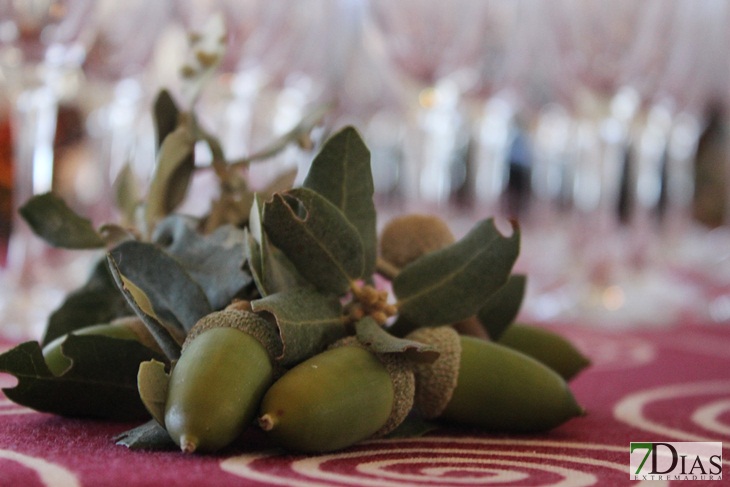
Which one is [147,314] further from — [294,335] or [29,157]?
[29,157]

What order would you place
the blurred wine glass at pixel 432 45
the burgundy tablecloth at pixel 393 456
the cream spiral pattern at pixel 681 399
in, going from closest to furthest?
the burgundy tablecloth at pixel 393 456, the cream spiral pattern at pixel 681 399, the blurred wine glass at pixel 432 45

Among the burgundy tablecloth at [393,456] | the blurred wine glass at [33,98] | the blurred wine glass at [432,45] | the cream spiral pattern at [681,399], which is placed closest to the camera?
the burgundy tablecloth at [393,456]

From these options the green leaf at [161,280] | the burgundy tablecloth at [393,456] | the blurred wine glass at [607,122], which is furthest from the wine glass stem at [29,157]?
the blurred wine glass at [607,122]

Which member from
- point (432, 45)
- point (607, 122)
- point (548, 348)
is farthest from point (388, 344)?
point (607, 122)

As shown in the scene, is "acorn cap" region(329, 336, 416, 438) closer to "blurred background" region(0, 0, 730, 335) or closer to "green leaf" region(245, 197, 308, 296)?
"green leaf" region(245, 197, 308, 296)

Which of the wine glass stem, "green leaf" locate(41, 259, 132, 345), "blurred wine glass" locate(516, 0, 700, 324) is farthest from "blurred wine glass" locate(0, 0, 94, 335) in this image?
"blurred wine glass" locate(516, 0, 700, 324)

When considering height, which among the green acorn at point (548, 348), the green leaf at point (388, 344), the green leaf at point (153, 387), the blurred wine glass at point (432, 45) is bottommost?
the green leaf at point (153, 387)

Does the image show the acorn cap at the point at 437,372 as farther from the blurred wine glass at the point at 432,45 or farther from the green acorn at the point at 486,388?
the blurred wine glass at the point at 432,45
